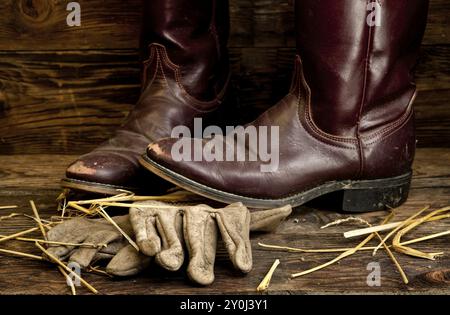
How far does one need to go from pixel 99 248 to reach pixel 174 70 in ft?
2.03

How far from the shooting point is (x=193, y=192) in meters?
1.29

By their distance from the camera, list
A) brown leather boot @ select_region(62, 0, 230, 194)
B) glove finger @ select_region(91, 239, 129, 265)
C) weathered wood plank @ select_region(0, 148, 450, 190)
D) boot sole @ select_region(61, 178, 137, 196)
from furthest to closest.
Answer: weathered wood plank @ select_region(0, 148, 450, 190) < brown leather boot @ select_region(62, 0, 230, 194) < boot sole @ select_region(61, 178, 137, 196) < glove finger @ select_region(91, 239, 129, 265)

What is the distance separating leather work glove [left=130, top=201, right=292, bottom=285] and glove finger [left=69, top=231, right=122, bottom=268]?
0.05 meters

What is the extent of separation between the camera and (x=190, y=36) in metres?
1.60

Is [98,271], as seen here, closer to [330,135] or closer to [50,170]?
[330,135]

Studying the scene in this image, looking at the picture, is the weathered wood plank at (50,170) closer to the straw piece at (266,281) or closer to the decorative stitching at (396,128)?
the decorative stitching at (396,128)

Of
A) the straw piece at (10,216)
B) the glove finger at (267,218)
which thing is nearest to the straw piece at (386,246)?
the glove finger at (267,218)

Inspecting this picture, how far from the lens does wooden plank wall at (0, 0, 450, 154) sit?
77.6 inches

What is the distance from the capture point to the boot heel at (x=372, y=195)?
1384 mm

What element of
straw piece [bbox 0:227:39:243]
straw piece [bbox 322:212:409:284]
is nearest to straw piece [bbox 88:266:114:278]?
straw piece [bbox 0:227:39:243]

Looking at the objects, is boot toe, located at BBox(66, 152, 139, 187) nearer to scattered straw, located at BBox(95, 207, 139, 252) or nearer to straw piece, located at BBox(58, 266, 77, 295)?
scattered straw, located at BBox(95, 207, 139, 252)

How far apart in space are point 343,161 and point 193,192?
326 mm

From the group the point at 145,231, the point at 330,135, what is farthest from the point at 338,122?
the point at 145,231
